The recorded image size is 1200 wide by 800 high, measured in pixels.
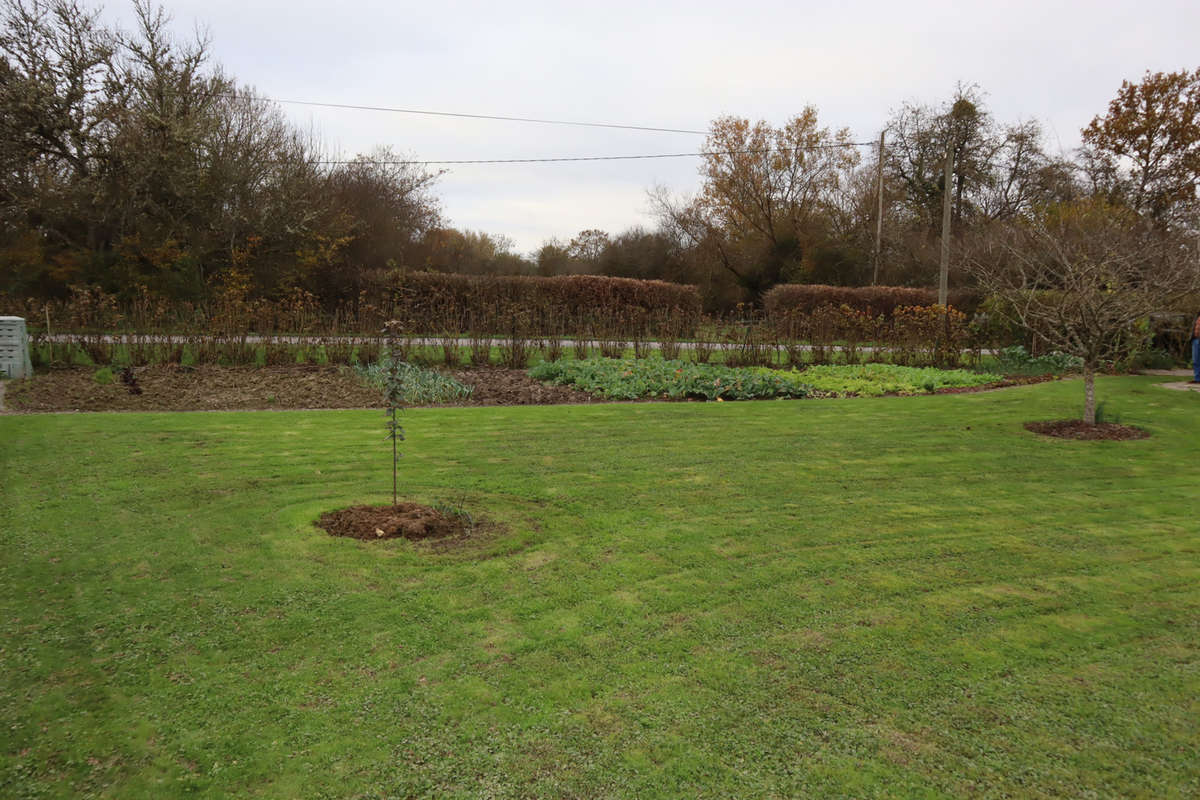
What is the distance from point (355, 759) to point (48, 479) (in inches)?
153

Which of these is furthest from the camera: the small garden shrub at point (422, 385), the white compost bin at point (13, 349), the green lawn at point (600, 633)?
the white compost bin at point (13, 349)

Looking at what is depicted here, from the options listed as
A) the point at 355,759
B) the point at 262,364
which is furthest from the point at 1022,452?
the point at 262,364

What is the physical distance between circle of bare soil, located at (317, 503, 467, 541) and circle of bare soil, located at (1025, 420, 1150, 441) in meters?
5.77

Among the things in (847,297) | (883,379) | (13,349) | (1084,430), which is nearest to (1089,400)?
(1084,430)

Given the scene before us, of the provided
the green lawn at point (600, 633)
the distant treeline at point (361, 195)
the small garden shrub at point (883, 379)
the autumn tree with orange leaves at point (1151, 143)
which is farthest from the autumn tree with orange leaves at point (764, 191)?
the green lawn at point (600, 633)

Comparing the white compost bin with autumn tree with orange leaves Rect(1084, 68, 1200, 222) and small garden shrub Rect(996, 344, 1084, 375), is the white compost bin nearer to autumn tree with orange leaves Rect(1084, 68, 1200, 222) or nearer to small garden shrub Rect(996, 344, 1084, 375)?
small garden shrub Rect(996, 344, 1084, 375)

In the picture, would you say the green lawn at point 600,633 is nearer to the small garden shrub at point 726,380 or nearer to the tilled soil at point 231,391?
the tilled soil at point 231,391

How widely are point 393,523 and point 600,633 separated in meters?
1.56

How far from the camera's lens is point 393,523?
13.1 ft

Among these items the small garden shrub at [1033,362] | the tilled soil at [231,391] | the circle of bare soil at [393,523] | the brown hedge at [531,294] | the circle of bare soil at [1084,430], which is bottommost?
the circle of bare soil at [393,523]

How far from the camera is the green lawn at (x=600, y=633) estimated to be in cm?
213

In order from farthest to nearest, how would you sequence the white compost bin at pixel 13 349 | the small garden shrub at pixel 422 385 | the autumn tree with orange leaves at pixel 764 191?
1. the autumn tree with orange leaves at pixel 764 191
2. the white compost bin at pixel 13 349
3. the small garden shrub at pixel 422 385

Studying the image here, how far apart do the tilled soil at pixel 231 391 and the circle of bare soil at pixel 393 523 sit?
4.35m

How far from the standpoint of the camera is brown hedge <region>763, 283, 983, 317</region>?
21203mm
